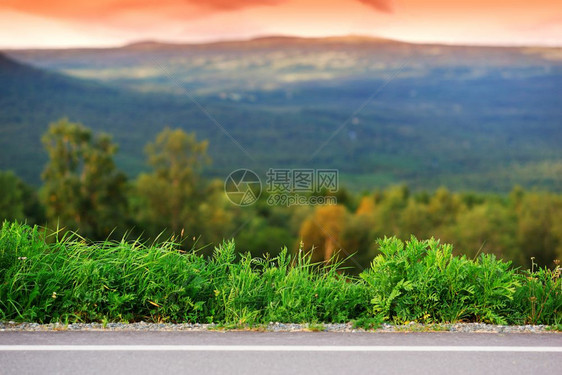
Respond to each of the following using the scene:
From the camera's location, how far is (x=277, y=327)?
4414 millimetres

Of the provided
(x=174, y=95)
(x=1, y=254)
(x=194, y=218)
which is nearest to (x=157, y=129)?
(x=174, y=95)

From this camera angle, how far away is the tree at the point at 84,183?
44.6 metres

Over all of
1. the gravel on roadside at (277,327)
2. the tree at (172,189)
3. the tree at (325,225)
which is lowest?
the tree at (325,225)

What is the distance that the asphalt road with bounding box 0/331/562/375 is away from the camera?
11.5 feet

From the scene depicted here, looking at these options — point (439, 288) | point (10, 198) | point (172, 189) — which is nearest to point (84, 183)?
point (10, 198)

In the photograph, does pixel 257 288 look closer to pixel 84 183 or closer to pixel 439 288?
pixel 439 288

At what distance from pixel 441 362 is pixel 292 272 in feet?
5.31

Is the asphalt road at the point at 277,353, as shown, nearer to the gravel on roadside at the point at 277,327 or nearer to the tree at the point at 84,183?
the gravel on roadside at the point at 277,327

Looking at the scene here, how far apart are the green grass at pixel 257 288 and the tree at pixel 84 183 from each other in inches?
1566

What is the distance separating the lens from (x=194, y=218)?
47.9 m

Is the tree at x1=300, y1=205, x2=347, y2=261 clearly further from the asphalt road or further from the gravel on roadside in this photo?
the asphalt road

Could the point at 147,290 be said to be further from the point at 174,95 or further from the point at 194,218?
the point at 174,95

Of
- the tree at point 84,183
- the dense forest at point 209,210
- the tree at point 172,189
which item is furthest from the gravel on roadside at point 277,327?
the tree at point 172,189

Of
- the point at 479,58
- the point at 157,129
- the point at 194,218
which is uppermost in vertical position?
the point at 479,58
